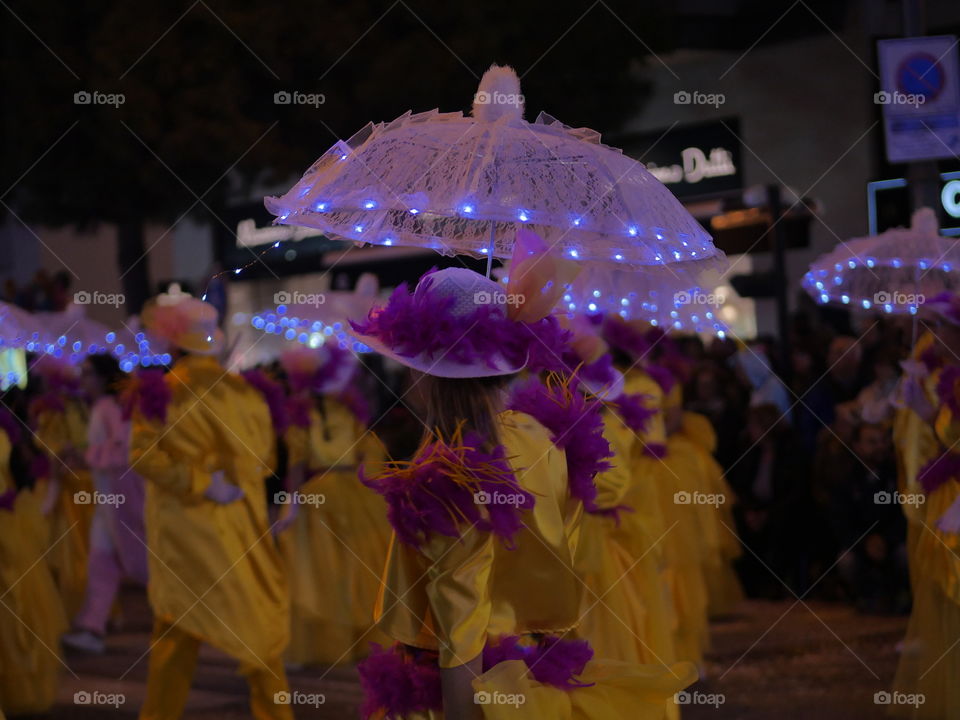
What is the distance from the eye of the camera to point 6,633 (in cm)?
730

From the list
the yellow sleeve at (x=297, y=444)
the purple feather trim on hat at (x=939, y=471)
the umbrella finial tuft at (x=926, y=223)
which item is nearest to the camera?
the purple feather trim on hat at (x=939, y=471)

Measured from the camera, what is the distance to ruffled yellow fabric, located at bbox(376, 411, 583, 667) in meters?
2.82

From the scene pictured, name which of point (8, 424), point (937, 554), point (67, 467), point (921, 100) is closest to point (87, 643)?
point (67, 467)

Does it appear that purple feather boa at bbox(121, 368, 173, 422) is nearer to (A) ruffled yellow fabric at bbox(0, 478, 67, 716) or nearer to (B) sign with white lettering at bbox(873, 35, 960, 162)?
(A) ruffled yellow fabric at bbox(0, 478, 67, 716)

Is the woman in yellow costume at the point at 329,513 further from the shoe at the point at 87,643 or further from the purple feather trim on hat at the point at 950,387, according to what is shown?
the purple feather trim on hat at the point at 950,387

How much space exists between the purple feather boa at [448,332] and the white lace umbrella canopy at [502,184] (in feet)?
1.86

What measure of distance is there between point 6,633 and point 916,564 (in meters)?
4.95

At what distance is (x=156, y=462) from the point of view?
610cm

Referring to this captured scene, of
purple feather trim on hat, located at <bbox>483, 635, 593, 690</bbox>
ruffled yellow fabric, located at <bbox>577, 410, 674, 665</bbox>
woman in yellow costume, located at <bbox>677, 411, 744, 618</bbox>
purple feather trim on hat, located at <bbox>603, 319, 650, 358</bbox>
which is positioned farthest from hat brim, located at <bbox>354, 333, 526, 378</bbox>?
woman in yellow costume, located at <bbox>677, 411, 744, 618</bbox>

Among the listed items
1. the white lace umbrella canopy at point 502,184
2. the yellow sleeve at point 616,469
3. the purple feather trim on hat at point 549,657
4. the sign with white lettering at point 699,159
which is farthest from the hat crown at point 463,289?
the sign with white lettering at point 699,159

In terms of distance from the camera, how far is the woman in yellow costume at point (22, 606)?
717 centimetres

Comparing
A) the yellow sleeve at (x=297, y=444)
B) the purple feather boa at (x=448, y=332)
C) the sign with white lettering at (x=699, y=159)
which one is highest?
the sign with white lettering at (x=699, y=159)

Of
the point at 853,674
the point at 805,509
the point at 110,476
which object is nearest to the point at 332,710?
the point at 853,674

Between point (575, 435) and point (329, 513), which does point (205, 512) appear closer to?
point (329, 513)
